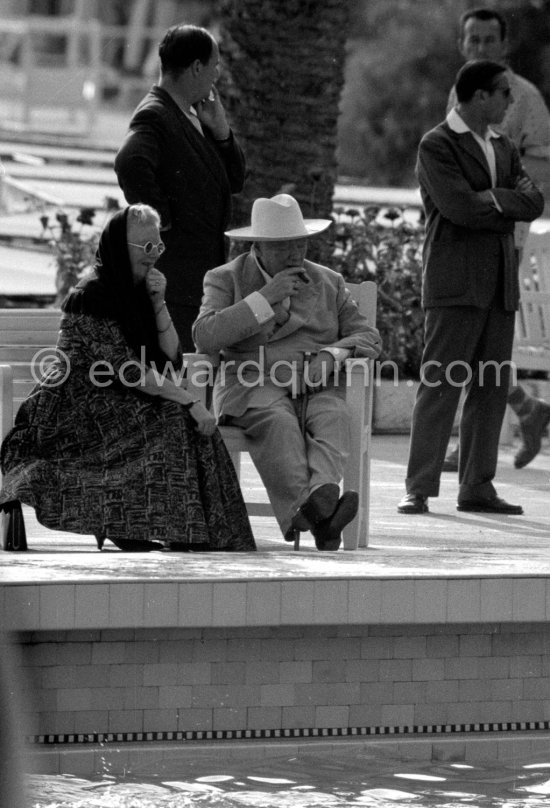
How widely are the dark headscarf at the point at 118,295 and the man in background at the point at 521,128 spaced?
8.96ft

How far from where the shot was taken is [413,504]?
6.98 meters

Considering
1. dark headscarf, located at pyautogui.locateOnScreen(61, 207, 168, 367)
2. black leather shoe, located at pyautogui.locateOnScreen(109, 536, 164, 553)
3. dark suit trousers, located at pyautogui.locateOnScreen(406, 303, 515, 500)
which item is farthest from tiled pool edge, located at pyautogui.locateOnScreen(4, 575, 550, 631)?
dark suit trousers, located at pyautogui.locateOnScreen(406, 303, 515, 500)

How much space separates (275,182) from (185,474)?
14.0 ft

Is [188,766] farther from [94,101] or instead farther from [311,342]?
[94,101]

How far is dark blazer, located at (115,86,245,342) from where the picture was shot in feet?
20.6

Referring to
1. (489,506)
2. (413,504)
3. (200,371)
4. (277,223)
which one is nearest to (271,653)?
(200,371)

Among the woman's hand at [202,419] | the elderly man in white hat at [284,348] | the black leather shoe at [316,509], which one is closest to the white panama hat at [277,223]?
the elderly man in white hat at [284,348]

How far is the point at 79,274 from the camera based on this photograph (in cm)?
969

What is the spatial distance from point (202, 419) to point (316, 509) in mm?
440

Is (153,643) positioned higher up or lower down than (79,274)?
lower down

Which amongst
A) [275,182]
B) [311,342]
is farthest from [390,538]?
[275,182]

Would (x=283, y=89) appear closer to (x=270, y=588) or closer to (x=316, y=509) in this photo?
(x=316, y=509)

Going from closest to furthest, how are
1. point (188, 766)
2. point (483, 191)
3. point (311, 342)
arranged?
point (188, 766)
point (311, 342)
point (483, 191)

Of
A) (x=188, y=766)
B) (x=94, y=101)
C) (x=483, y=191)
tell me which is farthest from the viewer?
(x=94, y=101)
